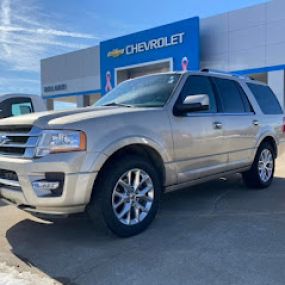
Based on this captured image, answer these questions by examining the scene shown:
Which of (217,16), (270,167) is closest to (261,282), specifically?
(270,167)

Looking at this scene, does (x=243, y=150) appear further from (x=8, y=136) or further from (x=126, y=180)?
(x=8, y=136)

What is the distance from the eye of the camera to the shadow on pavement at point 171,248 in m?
3.41

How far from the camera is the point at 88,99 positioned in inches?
1191

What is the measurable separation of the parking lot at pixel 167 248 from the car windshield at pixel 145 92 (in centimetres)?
148

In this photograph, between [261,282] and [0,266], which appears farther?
[0,266]

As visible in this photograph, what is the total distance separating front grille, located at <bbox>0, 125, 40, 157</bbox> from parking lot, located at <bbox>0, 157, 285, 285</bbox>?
0.99 m

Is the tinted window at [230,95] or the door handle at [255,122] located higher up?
the tinted window at [230,95]

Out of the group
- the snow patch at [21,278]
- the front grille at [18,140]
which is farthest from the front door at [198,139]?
the snow patch at [21,278]

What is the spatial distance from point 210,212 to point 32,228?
2.28 metres

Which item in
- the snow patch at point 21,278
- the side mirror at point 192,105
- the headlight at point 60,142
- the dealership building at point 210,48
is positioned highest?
the dealership building at point 210,48

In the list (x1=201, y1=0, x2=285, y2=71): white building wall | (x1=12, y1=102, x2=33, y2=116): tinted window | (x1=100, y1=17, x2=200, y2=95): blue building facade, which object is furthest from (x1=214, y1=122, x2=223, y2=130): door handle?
(x1=100, y1=17, x2=200, y2=95): blue building facade

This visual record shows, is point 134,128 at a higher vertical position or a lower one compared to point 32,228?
higher

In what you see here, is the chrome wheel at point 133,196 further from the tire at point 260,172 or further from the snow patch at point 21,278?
the tire at point 260,172

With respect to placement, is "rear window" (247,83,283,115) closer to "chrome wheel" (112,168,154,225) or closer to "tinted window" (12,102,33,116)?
"chrome wheel" (112,168,154,225)
